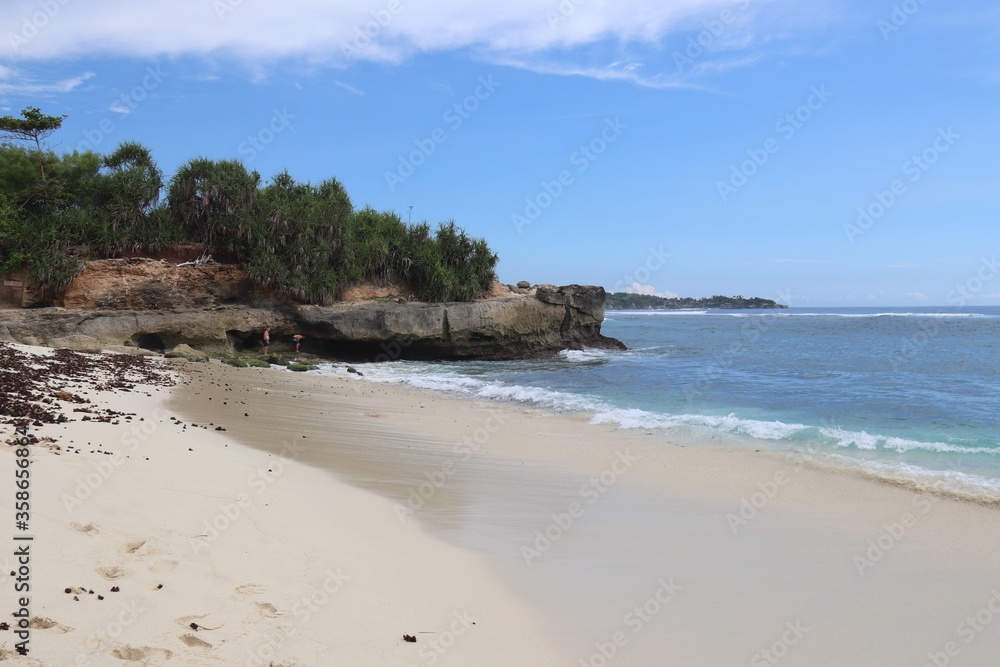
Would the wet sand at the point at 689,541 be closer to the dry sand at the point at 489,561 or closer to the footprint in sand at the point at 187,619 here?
the dry sand at the point at 489,561

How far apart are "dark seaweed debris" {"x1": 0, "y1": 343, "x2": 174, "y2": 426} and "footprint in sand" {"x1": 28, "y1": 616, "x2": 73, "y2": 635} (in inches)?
150

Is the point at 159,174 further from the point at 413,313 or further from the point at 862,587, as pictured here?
the point at 862,587

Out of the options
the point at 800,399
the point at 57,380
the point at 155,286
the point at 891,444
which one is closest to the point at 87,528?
the point at 57,380

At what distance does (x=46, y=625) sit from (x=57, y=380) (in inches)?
296

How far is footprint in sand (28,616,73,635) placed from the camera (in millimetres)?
2750

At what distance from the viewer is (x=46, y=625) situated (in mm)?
2766

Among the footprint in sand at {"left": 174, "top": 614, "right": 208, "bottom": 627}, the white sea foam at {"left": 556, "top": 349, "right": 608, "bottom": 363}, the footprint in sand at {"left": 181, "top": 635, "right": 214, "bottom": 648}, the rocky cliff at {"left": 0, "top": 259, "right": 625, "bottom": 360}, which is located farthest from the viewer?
the white sea foam at {"left": 556, "top": 349, "right": 608, "bottom": 363}

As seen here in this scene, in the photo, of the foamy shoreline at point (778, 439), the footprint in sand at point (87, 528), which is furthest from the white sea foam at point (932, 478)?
the footprint in sand at point (87, 528)

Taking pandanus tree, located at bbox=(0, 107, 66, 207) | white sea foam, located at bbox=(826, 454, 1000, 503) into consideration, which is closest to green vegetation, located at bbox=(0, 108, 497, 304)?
pandanus tree, located at bbox=(0, 107, 66, 207)

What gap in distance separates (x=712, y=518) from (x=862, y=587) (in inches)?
61.3

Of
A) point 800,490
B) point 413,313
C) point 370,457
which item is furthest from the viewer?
point 413,313

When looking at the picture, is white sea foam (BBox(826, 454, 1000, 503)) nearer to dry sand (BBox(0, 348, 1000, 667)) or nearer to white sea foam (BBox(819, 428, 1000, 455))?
dry sand (BBox(0, 348, 1000, 667))

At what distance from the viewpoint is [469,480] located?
7000 millimetres

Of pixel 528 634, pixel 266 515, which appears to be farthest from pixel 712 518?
pixel 266 515
